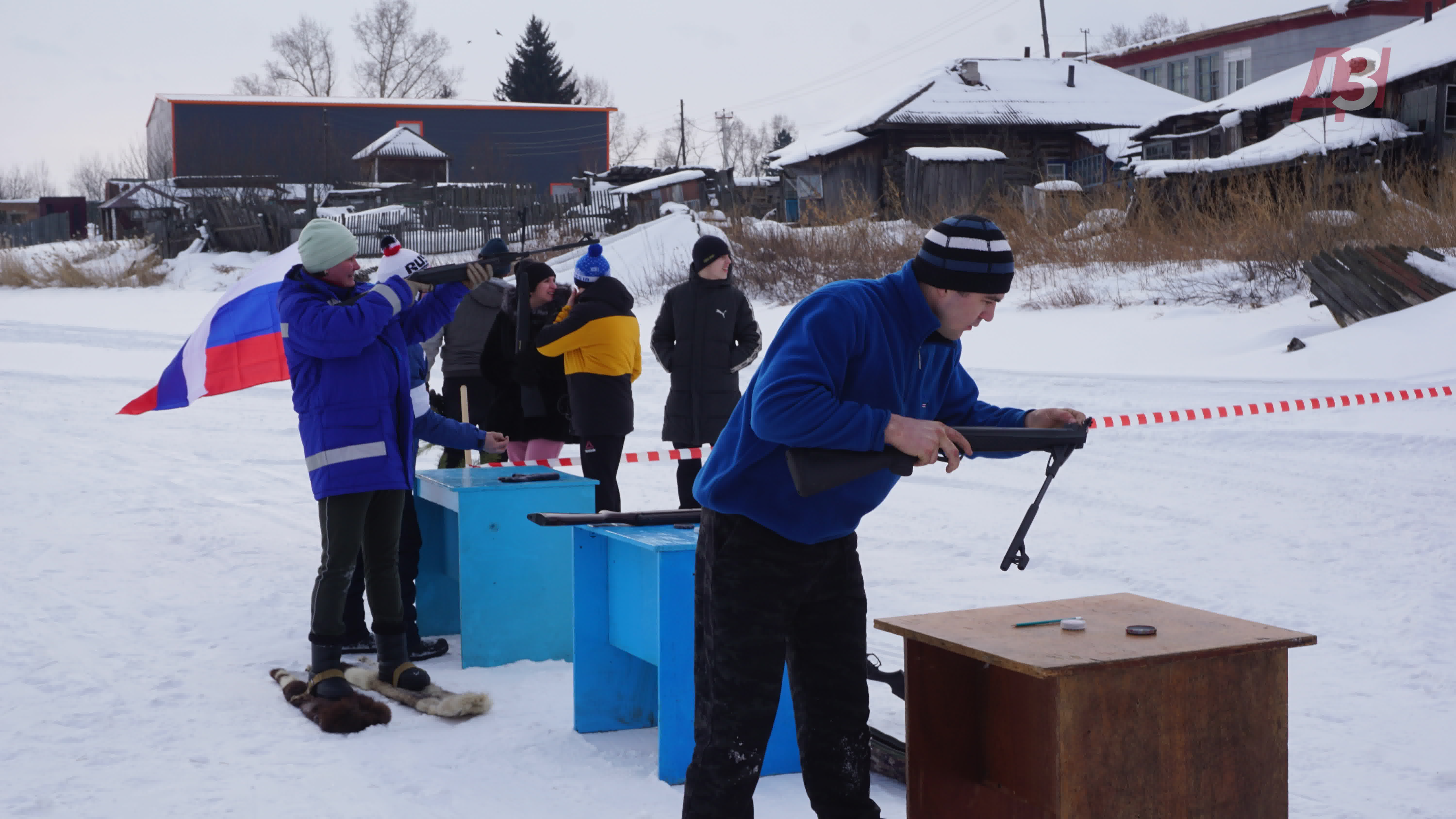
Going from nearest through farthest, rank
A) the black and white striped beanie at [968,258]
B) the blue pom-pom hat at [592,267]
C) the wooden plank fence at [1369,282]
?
the black and white striped beanie at [968,258] → the blue pom-pom hat at [592,267] → the wooden plank fence at [1369,282]

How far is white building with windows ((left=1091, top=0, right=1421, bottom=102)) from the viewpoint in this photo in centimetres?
4075

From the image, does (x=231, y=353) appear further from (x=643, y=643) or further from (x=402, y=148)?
(x=402, y=148)

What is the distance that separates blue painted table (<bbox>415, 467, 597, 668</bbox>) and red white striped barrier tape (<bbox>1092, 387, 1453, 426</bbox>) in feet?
14.7

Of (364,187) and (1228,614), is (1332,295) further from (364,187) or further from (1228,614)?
(364,187)

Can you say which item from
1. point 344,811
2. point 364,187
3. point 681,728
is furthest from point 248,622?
point 364,187

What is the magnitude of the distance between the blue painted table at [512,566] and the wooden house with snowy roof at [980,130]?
23.4 m

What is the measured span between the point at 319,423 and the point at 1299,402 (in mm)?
7268

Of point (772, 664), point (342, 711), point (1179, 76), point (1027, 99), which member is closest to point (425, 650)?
point (342, 711)

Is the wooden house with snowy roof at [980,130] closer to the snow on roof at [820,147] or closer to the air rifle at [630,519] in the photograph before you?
the snow on roof at [820,147]

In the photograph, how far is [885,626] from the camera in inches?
107

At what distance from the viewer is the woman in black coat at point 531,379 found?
20.8ft

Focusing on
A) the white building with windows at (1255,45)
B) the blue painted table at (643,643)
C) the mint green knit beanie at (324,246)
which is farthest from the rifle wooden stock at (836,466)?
the white building with windows at (1255,45)

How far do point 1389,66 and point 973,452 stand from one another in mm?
23366

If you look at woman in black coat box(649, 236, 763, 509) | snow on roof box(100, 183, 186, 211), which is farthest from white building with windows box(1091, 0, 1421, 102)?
woman in black coat box(649, 236, 763, 509)
